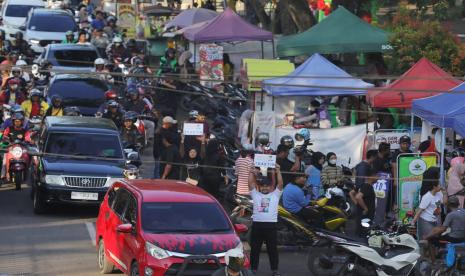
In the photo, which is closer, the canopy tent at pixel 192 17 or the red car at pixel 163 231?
the red car at pixel 163 231

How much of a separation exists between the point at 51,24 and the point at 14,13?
605 centimetres

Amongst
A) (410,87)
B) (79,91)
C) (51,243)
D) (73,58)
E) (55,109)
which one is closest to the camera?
(51,243)

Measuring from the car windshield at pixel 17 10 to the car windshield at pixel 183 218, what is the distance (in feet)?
103

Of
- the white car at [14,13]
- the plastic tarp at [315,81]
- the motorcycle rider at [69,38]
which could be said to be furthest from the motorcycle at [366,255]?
the white car at [14,13]

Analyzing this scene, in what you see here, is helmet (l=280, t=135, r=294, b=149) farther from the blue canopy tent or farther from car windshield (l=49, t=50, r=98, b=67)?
car windshield (l=49, t=50, r=98, b=67)

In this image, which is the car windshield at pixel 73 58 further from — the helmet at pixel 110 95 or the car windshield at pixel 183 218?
the car windshield at pixel 183 218

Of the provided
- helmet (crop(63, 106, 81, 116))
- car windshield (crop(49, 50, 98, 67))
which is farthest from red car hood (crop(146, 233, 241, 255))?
car windshield (crop(49, 50, 98, 67))

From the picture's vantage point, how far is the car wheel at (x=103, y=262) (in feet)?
50.8

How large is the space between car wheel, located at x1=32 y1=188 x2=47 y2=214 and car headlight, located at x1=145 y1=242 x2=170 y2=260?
635 cm

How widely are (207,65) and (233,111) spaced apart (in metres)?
2.61

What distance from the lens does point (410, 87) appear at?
2170cm

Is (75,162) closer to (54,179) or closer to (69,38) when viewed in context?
(54,179)


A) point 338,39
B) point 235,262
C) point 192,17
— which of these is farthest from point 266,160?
point 192,17

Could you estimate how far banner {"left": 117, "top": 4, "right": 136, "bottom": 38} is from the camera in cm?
4325
